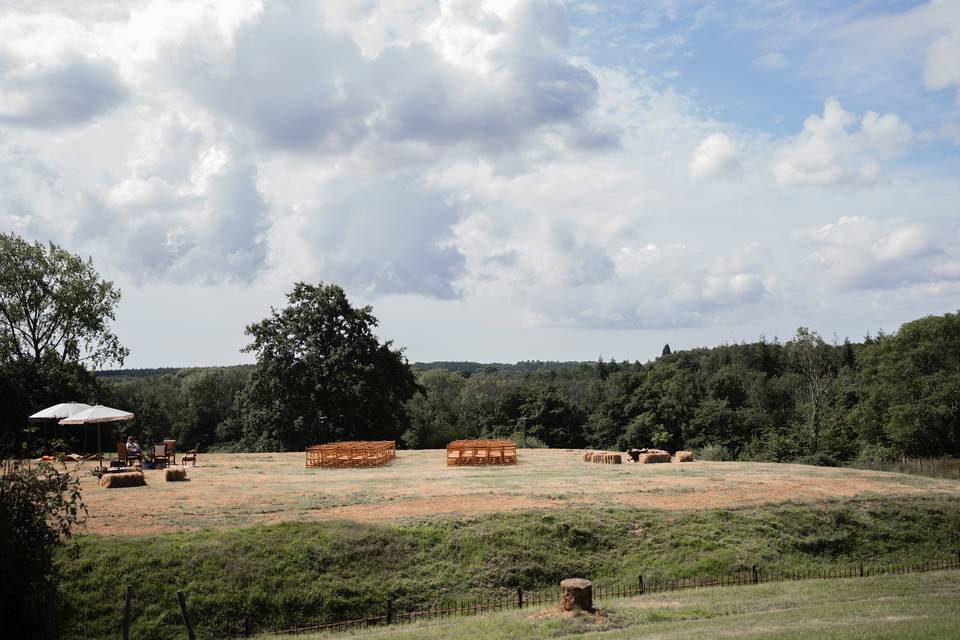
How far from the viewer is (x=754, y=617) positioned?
1284 centimetres

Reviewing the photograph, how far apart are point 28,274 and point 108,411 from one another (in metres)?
23.5

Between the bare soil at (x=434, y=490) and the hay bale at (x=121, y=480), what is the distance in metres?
0.32

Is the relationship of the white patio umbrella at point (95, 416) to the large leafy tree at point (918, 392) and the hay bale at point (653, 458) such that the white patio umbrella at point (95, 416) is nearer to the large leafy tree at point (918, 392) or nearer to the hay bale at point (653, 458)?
the hay bale at point (653, 458)

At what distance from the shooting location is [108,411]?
28.0 metres

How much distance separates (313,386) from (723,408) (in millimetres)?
34305

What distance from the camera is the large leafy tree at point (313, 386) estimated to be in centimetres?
4697

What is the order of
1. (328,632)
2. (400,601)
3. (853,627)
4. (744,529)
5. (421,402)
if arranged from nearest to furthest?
1. (853,627)
2. (328,632)
3. (400,601)
4. (744,529)
5. (421,402)

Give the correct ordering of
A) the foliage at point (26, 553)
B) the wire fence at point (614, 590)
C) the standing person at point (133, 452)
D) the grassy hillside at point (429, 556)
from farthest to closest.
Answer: the standing person at point (133, 452)
the grassy hillside at point (429, 556)
the wire fence at point (614, 590)
the foliage at point (26, 553)

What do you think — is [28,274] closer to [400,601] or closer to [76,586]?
[76,586]

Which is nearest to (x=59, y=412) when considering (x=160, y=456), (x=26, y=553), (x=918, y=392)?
(x=160, y=456)

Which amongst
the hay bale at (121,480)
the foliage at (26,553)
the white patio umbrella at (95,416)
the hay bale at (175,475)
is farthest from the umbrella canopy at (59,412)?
the foliage at (26,553)

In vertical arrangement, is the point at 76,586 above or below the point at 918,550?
above

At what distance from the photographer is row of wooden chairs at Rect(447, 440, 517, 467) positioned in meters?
35.6

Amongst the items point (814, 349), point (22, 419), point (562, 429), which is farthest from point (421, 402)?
point (22, 419)
